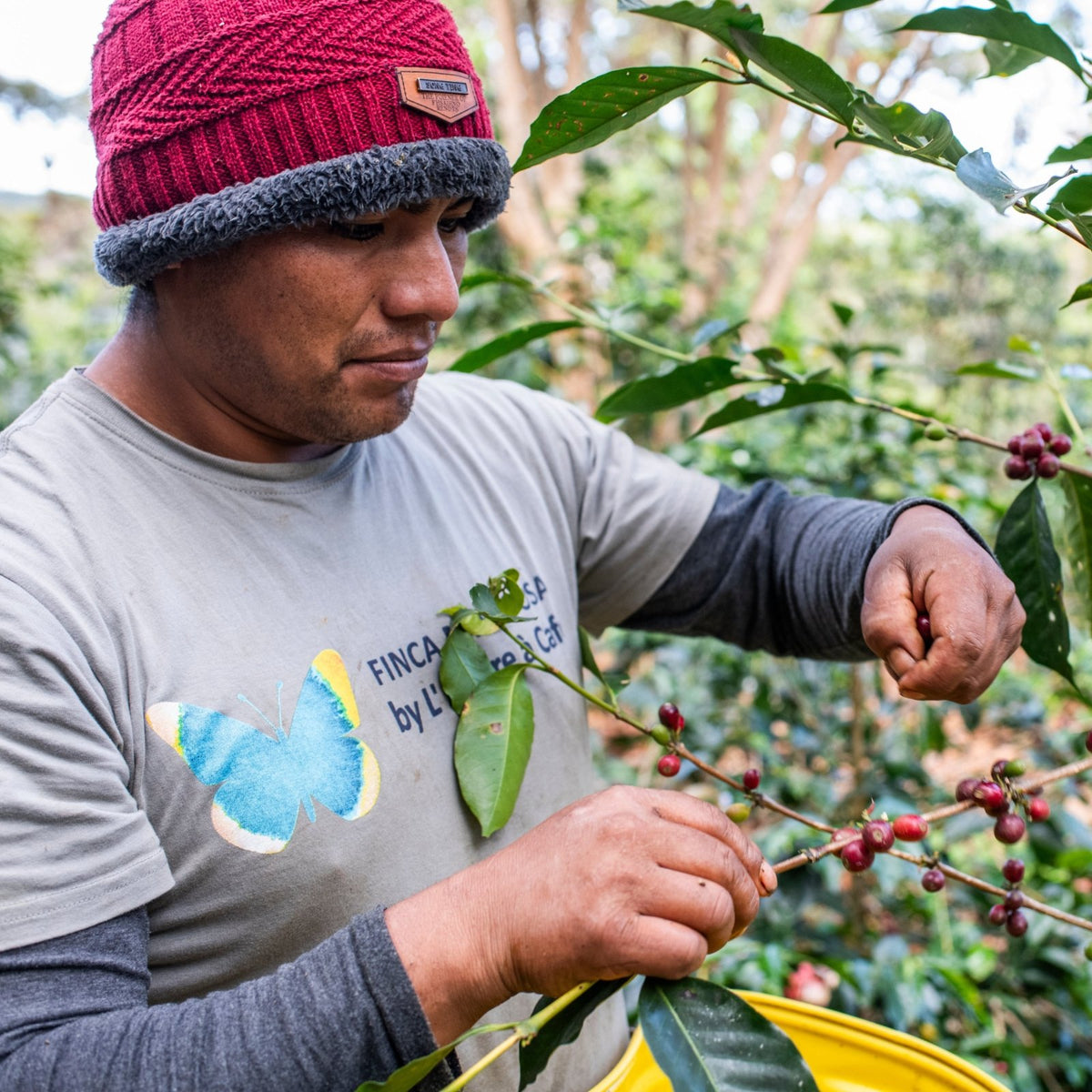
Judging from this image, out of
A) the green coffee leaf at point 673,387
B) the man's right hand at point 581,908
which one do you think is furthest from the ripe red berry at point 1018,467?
the man's right hand at point 581,908

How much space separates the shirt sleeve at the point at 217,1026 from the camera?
2.56 feet

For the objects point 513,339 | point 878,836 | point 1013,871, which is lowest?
point 1013,871

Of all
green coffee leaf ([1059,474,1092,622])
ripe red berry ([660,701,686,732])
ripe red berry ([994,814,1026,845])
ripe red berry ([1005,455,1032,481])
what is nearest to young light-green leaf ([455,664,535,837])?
ripe red berry ([660,701,686,732])

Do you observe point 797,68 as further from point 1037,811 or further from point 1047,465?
point 1037,811

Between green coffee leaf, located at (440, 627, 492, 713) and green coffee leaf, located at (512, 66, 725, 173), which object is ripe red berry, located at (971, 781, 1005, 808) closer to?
green coffee leaf, located at (440, 627, 492, 713)

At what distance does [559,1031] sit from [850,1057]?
400 mm

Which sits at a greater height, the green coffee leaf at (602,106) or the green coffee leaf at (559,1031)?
the green coffee leaf at (602,106)

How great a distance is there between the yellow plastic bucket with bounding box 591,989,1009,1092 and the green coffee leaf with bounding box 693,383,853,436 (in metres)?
0.67

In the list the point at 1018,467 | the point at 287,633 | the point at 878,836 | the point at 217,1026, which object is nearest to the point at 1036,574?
the point at 1018,467

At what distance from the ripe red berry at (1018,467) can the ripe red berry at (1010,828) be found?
39 centimetres

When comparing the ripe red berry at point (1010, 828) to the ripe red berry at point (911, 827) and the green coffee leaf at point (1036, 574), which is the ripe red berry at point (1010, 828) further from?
the green coffee leaf at point (1036, 574)

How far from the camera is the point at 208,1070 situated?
79 cm

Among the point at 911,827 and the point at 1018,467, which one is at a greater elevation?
the point at 1018,467

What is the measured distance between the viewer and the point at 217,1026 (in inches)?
31.8
